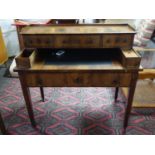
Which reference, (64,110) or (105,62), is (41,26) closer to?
(105,62)

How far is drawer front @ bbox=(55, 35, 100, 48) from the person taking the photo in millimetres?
1187

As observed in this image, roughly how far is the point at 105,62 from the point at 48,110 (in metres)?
0.89

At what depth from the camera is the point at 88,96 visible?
1990 mm

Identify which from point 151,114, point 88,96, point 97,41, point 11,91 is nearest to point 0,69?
A: point 11,91

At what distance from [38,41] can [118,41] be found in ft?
1.95

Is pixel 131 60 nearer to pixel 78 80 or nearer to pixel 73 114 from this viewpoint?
pixel 78 80

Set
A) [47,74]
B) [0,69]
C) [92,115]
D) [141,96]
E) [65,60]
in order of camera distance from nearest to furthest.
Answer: [47,74] < [65,60] < [92,115] < [141,96] < [0,69]

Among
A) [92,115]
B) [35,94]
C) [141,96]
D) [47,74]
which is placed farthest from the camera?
[35,94]

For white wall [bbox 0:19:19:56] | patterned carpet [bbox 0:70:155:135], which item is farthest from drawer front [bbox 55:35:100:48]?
white wall [bbox 0:19:19:56]

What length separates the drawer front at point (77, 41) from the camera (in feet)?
3.89

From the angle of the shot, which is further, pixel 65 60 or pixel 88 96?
pixel 88 96

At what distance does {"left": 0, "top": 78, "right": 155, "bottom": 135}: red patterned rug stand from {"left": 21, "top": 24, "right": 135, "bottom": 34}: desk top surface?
87 centimetres

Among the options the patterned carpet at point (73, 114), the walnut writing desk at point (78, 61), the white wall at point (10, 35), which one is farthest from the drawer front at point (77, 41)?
the white wall at point (10, 35)

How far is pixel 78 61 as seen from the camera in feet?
4.02
